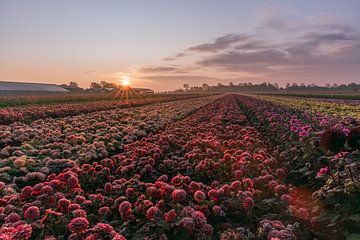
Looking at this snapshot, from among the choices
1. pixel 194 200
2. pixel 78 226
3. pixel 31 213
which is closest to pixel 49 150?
pixel 31 213

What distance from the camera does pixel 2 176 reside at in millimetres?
6020

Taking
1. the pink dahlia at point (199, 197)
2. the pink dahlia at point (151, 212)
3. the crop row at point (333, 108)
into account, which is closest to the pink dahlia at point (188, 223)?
the pink dahlia at point (151, 212)

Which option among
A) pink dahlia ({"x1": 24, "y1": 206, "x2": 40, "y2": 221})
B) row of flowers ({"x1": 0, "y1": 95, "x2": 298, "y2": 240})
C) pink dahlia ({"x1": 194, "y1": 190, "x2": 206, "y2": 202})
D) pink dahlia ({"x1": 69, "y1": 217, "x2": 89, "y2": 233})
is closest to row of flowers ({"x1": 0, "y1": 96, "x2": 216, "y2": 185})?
row of flowers ({"x1": 0, "y1": 95, "x2": 298, "y2": 240})

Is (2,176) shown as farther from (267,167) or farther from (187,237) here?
(267,167)

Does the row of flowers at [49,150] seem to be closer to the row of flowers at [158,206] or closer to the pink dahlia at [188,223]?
the row of flowers at [158,206]

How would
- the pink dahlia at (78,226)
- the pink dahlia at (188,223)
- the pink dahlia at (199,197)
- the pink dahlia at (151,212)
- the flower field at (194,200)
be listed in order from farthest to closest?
the pink dahlia at (199,197)
the pink dahlia at (151,212)
the flower field at (194,200)
the pink dahlia at (188,223)
the pink dahlia at (78,226)

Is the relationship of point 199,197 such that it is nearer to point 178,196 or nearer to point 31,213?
point 178,196

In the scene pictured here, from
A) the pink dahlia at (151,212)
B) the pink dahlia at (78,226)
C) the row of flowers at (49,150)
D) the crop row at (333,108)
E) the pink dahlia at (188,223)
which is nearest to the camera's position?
the pink dahlia at (78,226)

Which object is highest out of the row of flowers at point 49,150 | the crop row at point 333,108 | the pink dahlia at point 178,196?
the crop row at point 333,108

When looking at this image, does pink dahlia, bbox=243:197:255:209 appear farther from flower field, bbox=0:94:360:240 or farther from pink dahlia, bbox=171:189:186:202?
pink dahlia, bbox=171:189:186:202

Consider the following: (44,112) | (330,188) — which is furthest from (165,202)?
(44,112)

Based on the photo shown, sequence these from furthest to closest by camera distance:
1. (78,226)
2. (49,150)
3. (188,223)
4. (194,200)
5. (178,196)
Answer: (49,150) → (194,200) → (178,196) → (188,223) → (78,226)

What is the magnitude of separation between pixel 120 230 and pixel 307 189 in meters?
3.44

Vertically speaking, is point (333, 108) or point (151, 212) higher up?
point (333, 108)
